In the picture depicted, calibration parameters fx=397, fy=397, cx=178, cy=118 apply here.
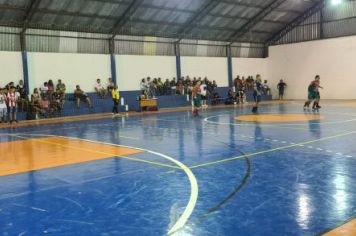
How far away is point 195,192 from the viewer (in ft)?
20.9

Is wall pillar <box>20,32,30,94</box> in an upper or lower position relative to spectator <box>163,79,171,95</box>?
upper

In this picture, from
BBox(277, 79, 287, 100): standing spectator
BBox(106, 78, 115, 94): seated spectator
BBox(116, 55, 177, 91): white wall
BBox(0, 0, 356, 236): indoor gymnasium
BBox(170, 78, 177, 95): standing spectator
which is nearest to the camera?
BBox(0, 0, 356, 236): indoor gymnasium

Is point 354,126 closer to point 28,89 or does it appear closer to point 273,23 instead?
point 28,89

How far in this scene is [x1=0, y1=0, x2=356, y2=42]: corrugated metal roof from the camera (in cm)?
2451

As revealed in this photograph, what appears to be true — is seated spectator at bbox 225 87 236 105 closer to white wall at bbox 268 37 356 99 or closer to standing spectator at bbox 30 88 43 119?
white wall at bbox 268 37 356 99

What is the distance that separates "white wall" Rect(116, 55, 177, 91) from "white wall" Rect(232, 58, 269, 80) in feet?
25.9

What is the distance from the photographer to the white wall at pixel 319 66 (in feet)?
116

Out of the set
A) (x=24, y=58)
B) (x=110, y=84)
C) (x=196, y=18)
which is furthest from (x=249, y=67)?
(x=24, y=58)

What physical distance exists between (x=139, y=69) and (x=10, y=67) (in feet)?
31.9

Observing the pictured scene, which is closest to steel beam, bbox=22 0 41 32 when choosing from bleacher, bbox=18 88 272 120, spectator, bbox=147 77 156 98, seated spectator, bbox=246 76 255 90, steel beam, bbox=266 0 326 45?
bleacher, bbox=18 88 272 120

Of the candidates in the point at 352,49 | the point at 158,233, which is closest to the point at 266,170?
the point at 158,233

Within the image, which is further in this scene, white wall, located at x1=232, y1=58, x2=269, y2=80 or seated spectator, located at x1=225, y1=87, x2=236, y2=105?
white wall, located at x1=232, y1=58, x2=269, y2=80

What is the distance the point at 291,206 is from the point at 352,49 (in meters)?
33.1

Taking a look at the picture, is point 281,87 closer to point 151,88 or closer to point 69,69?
point 151,88
